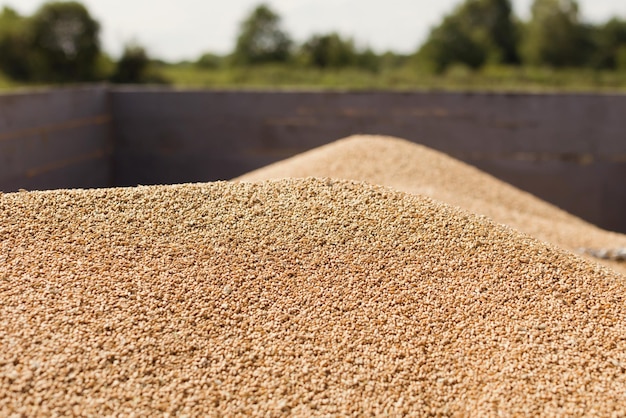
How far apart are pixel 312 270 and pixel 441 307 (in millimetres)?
632

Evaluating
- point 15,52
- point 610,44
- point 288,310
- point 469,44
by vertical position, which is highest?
point 610,44

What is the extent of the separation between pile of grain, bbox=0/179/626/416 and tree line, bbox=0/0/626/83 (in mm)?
22990

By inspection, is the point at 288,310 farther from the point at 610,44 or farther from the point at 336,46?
the point at 610,44

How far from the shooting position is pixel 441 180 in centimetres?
580

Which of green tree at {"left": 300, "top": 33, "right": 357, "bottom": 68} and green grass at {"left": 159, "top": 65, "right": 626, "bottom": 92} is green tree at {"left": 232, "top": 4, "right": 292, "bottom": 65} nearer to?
green tree at {"left": 300, "top": 33, "right": 357, "bottom": 68}

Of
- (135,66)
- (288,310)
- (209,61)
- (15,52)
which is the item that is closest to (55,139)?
(288,310)

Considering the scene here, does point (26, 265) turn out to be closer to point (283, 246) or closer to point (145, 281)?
point (145, 281)

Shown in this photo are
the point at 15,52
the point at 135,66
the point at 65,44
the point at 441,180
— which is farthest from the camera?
the point at 65,44

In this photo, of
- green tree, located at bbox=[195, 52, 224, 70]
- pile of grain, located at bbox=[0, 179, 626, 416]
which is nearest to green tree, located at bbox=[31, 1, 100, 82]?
green tree, located at bbox=[195, 52, 224, 70]

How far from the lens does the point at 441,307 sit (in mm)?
2986

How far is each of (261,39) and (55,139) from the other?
118 feet

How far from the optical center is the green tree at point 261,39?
40.0 m

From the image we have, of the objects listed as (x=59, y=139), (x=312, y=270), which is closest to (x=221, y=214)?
(x=312, y=270)

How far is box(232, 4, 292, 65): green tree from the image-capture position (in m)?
40.0
